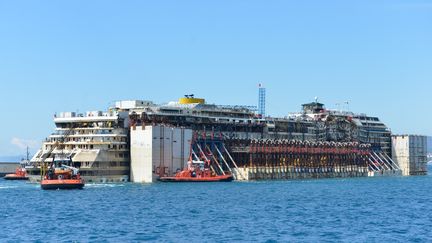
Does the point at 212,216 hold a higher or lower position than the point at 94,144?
lower

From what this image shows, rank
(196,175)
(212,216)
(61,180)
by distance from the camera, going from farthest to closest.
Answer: (196,175) → (61,180) → (212,216)

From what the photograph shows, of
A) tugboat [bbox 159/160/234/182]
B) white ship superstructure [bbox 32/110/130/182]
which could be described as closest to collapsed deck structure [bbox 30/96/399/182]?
white ship superstructure [bbox 32/110/130/182]

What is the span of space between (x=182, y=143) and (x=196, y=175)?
25.3ft

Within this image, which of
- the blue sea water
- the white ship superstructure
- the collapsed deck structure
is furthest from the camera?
the collapsed deck structure

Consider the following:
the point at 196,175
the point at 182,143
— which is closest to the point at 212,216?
the point at 196,175

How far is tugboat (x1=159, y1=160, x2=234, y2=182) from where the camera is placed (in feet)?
502

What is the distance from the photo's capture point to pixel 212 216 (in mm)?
85188

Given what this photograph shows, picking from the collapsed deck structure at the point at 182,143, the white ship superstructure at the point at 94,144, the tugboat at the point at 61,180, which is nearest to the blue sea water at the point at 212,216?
the tugboat at the point at 61,180

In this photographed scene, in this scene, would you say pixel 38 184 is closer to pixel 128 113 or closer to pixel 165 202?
pixel 128 113

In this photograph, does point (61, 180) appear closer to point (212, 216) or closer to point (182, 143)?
point (182, 143)

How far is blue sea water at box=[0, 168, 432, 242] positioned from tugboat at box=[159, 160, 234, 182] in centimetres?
2301

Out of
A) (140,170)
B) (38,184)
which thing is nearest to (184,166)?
(140,170)

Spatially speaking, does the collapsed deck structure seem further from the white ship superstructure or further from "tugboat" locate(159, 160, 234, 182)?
"tugboat" locate(159, 160, 234, 182)

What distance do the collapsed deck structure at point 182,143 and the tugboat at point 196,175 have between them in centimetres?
242
